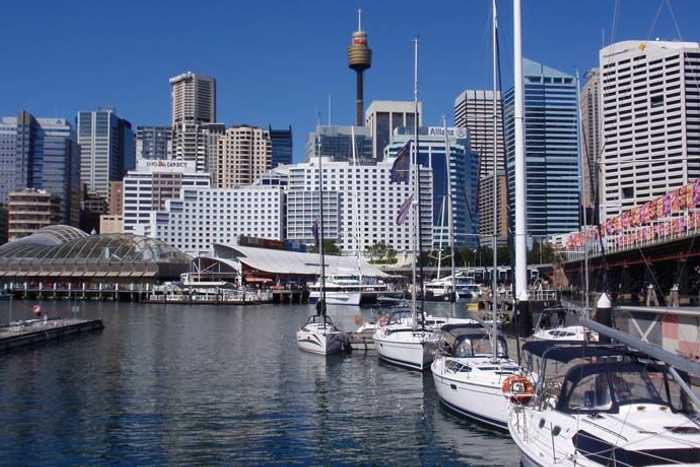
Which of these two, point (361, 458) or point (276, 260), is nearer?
point (361, 458)

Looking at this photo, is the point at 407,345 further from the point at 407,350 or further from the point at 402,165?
the point at 402,165

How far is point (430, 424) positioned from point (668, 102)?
591ft

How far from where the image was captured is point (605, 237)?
10944cm

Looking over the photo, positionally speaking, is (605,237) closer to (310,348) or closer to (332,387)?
(310,348)

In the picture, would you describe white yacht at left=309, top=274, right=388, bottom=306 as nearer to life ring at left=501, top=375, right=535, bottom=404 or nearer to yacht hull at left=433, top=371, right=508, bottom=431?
yacht hull at left=433, top=371, right=508, bottom=431

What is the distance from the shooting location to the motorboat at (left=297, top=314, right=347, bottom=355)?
53688 mm

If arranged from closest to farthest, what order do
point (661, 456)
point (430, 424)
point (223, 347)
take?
point (661, 456), point (430, 424), point (223, 347)

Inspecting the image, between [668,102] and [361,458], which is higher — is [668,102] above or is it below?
above

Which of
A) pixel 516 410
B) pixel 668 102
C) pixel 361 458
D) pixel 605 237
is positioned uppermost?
pixel 668 102

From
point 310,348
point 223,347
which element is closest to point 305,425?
point 310,348

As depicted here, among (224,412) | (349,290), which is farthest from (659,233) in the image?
(349,290)

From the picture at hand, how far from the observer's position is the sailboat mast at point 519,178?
3969cm

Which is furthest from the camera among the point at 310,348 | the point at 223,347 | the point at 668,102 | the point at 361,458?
the point at 668,102

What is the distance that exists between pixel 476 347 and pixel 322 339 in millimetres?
20081
